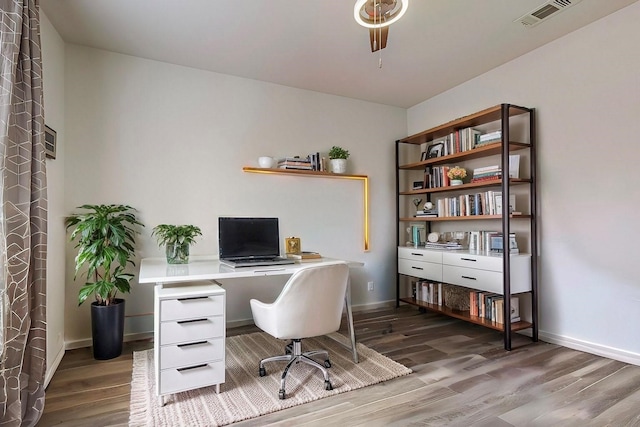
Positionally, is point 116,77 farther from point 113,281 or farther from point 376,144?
point 376,144

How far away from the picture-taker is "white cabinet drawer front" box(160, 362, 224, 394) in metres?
1.94

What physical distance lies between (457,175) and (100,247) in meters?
3.29

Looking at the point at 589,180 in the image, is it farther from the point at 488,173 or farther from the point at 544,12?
the point at 544,12

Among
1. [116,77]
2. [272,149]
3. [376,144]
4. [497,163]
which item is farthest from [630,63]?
[116,77]

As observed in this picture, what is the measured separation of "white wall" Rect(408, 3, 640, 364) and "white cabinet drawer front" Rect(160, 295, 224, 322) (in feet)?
8.97

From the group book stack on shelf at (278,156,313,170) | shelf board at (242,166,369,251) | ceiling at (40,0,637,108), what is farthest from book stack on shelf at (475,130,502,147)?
book stack on shelf at (278,156,313,170)

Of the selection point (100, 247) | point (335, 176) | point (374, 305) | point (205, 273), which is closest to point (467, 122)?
point (335, 176)

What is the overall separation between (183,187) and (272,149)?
0.98 m

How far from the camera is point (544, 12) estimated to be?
2443 millimetres

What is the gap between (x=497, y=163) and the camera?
133 inches

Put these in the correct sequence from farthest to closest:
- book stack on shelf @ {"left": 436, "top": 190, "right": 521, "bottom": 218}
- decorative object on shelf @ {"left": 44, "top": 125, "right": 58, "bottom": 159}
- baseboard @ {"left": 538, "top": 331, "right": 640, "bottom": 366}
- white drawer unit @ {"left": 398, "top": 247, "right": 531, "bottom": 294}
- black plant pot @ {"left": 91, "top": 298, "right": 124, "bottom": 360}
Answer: book stack on shelf @ {"left": 436, "top": 190, "right": 521, "bottom": 218}, white drawer unit @ {"left": 398, "top": 247, "right": 531, "bottom": 294}, black plant pot @ {"left": 91, "top": 298, "right": 124, "bottom": 360}, baseboard @ {"left": 538, "top": 331, "right": 640, "bottom": 366}, decorative object on shelf @ {"left": 44, "top": 125, "right": 58, "bottom": 159}

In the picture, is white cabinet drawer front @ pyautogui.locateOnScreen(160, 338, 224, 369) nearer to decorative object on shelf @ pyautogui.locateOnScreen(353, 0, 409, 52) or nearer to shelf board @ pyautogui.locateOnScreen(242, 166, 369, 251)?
shelf board @ pyautogui.locateOnScreen(242, 166, 369, 251)

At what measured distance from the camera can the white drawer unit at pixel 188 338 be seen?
1938 millimetres

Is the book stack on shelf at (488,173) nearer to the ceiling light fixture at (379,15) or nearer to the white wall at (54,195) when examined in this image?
the ceiling light fixture at (379,15)
